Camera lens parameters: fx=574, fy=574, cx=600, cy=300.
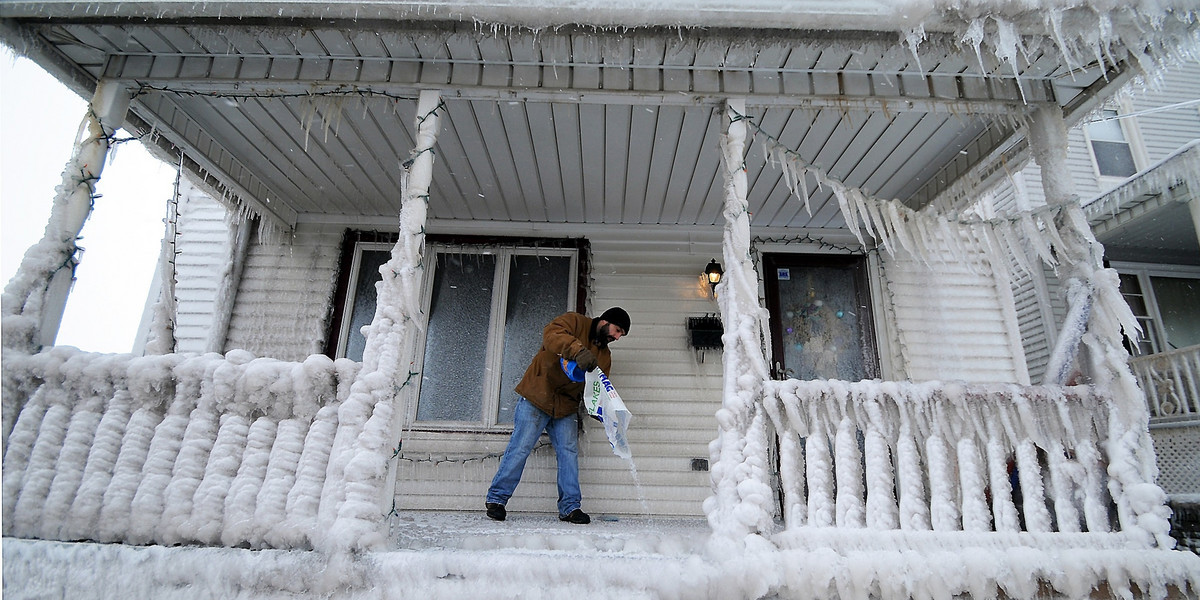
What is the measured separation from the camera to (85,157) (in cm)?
332

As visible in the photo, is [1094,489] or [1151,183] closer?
[1094,489]

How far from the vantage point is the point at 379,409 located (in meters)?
2.67

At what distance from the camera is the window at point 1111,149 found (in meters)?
10.4

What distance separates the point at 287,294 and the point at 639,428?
350 cm

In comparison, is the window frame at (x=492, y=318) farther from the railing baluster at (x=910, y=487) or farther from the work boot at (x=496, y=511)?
the railing baluster at (x=910, y=487)

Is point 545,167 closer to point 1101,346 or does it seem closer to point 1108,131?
point 1101,346


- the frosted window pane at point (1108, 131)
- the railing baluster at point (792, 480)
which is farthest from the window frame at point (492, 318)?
the frosted window pane at point (1108, 131)

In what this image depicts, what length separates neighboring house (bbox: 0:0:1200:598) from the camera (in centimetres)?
262

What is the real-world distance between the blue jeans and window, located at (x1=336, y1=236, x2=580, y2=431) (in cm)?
80

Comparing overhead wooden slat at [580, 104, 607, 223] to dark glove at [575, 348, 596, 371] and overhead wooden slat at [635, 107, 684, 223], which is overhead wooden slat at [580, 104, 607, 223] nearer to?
overhead wooden slat at [635, 107, 684, 223]

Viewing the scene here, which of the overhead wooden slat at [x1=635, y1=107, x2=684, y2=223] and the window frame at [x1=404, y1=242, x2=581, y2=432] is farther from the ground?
the overhead wooden slat at [x1=635, y1=107, x2=684, y2=223]

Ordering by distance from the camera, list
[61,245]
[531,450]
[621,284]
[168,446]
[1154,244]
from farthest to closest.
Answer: [1154,244] < [621,284] < [531,450] < [61,245] < [168,446]

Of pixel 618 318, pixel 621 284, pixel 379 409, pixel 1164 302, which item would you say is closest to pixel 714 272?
pixel 621 284

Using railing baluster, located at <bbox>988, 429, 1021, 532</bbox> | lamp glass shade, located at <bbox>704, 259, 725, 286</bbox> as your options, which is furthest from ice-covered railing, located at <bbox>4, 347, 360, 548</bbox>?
lamp glass shade, located at <bbox>704, 259, 725, 286</bbox>
